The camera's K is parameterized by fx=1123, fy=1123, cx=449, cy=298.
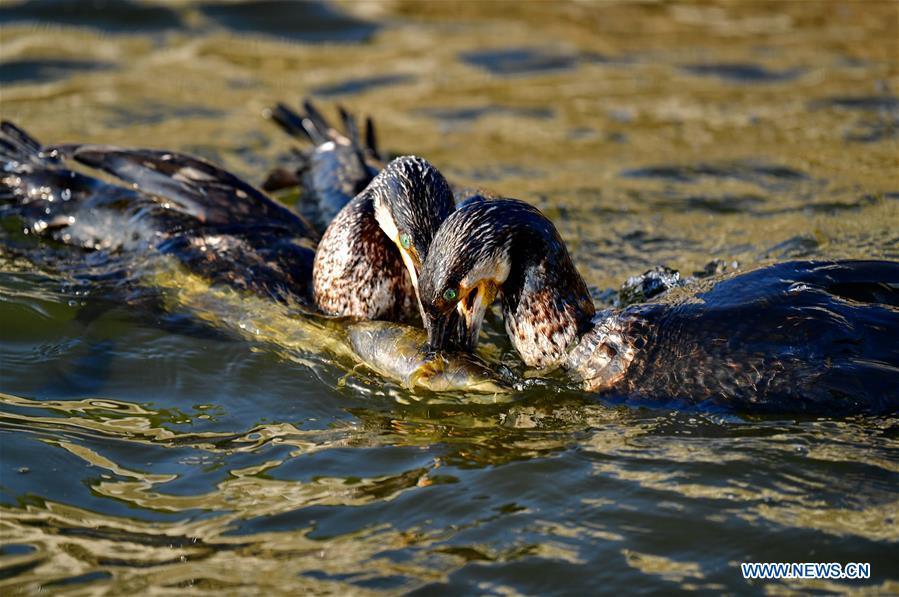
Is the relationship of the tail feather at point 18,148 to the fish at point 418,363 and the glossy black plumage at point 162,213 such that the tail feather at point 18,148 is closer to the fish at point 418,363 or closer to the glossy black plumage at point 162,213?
the glossy black plumage at point 162,213

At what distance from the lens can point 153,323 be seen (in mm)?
5918

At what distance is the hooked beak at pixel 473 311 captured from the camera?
5164mm

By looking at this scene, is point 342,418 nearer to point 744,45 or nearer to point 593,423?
point 593,423

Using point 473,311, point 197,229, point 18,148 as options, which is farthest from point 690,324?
point 18,148

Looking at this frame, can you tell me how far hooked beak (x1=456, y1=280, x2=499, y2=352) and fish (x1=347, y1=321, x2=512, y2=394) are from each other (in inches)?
5.0

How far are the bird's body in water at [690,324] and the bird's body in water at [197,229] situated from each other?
52cm

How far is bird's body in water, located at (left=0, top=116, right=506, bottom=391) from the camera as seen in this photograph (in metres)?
5.91

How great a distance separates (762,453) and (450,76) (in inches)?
304

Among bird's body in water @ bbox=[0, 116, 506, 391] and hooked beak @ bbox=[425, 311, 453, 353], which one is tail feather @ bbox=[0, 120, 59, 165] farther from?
hooked beak @ bbox=[425, 311, 453, 353]

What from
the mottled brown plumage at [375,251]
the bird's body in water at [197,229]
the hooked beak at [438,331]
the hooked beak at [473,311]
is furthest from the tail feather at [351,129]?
the hooked beak at [438,331]

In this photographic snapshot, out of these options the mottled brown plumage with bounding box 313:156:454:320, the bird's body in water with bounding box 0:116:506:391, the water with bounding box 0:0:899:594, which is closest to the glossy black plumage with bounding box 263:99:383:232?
the bird's body in water with bounding box 0:116:506:391

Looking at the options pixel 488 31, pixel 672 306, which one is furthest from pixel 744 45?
pixel 672 306

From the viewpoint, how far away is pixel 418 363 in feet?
16.3

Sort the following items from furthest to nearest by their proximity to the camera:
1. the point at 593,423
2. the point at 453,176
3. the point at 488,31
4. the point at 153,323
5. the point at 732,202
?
the point at 488,31 < the point at 453,176 < the point at 732,202 < the point at 153,323 < the point at 593,423
